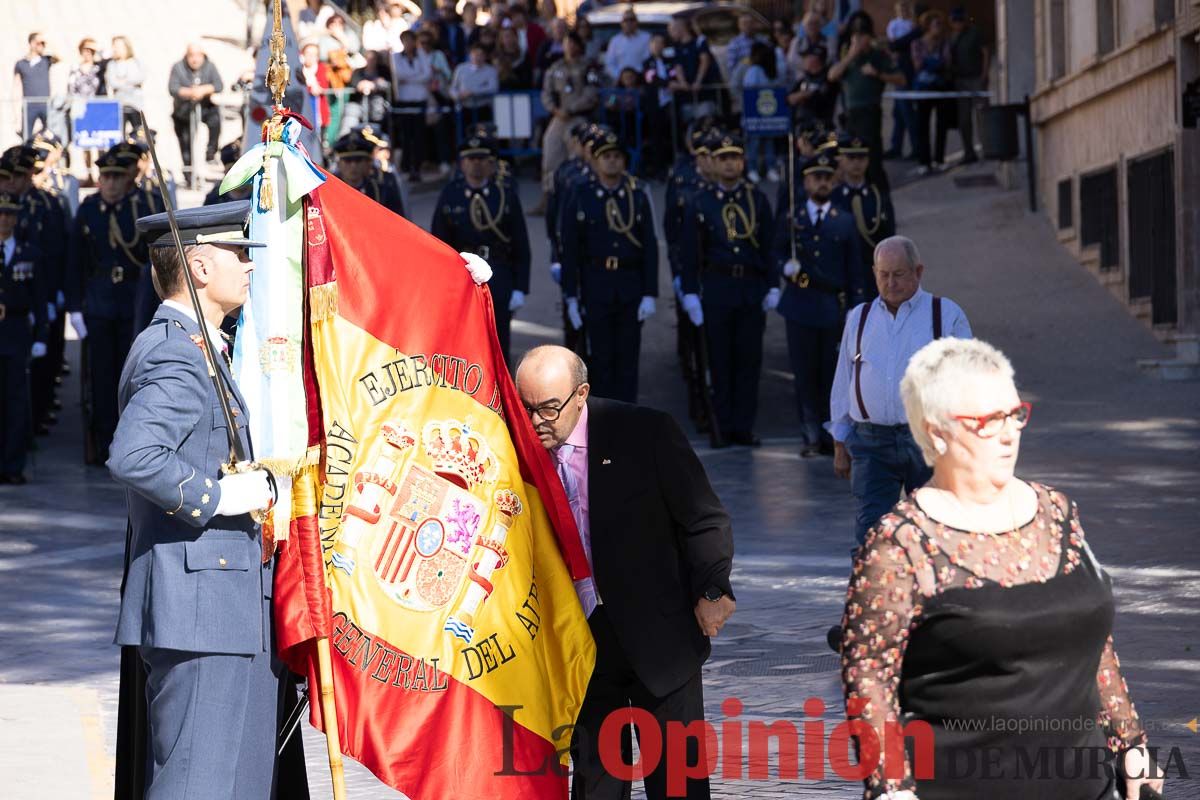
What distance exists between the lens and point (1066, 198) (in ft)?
68.8

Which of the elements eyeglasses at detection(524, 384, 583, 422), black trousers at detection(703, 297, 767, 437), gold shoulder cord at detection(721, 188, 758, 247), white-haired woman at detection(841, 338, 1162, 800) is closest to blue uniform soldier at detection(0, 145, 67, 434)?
black trousers at detection(703, 297, 767, 437)

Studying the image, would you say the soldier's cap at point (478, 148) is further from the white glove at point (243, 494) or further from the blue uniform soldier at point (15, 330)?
the white glove at point (243, 494)

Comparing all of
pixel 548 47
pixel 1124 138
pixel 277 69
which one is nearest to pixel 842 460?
pixel 277 69

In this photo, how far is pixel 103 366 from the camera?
15109 millimetres

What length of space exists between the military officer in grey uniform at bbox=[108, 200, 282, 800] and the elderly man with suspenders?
12.1 feet

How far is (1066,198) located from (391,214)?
53.4ft

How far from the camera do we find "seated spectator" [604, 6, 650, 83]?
25516mm

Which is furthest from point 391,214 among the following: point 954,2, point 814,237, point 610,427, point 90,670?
point 954,2

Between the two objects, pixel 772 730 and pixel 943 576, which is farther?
pixel 772 730

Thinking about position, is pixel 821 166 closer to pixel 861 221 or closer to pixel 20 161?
pixel 861 221

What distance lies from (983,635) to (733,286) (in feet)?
36.9

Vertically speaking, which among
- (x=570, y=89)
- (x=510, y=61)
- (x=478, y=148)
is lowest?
(x=478, y=148)

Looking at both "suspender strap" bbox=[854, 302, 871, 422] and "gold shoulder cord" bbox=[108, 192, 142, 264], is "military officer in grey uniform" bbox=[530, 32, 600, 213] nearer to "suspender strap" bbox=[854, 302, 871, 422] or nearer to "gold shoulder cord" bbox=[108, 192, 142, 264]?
"gold shoulder cord" bbox=[108, 192, 142, 264]

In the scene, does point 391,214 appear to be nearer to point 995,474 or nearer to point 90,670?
point 995,474
